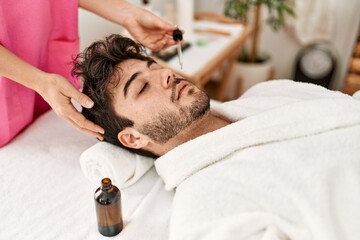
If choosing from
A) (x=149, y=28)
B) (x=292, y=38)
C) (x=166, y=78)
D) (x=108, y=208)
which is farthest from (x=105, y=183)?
(x=292, y=38)

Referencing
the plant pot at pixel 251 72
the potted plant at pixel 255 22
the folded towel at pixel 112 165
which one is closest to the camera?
the folded towel at pixel 112 165

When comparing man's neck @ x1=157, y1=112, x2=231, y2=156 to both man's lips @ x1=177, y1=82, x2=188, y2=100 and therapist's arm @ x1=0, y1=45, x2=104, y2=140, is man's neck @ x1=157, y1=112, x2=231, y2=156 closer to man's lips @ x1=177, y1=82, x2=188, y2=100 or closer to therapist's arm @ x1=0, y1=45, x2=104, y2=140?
man's lips @ x1=177, y1=82, x2=188, y2=100

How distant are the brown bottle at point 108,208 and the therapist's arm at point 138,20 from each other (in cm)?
76

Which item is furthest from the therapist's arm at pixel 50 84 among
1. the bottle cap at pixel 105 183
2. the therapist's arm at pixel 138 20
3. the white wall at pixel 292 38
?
the white wall at pixel 292 38

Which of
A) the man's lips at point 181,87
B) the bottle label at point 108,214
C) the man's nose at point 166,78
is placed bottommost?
the bottle label at point 108,214

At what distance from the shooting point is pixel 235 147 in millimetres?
1188

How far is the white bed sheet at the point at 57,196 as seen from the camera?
3.78ft

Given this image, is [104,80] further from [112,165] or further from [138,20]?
[138,20]

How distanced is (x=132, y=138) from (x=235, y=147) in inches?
13.9

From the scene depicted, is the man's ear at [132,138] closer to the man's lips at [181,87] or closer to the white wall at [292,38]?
the man's lips at [181,87]

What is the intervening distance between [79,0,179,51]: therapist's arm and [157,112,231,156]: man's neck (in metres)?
0.43

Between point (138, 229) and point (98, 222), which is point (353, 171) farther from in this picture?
point (98, 222)

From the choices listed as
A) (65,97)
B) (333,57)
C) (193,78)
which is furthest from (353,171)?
(333,57)

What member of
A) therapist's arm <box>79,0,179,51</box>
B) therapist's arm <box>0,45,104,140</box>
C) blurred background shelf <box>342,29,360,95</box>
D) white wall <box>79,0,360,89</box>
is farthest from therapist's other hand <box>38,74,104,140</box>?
blurred background shelf <box>342,29,360,95</box>
